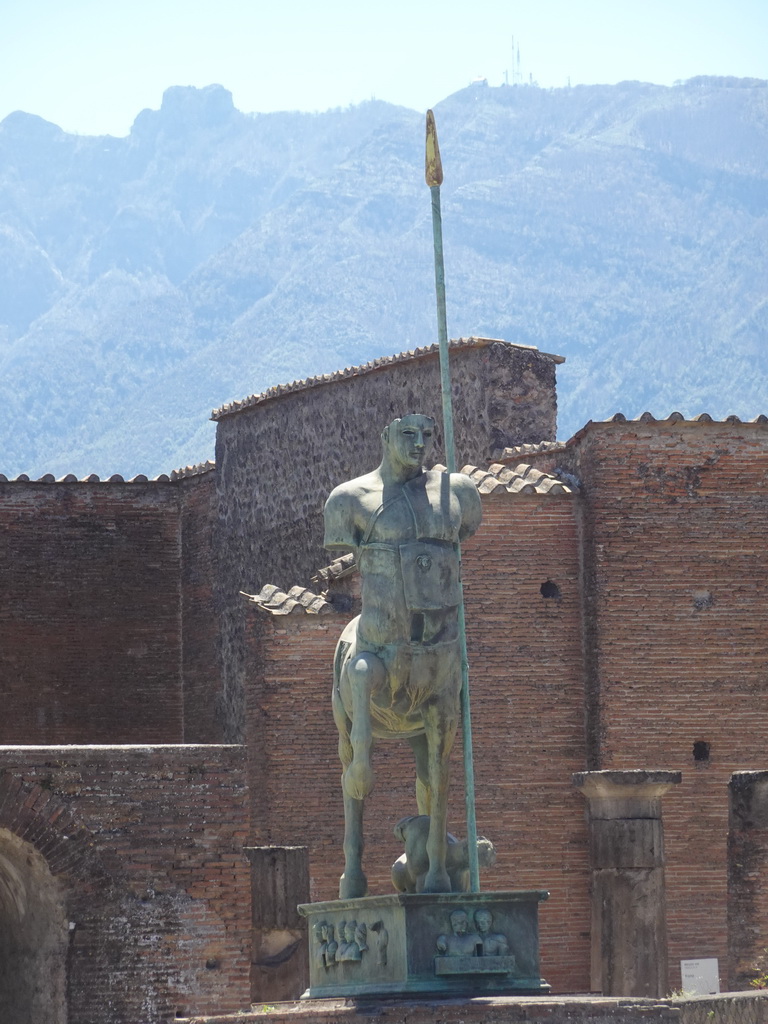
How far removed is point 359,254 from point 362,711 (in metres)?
117

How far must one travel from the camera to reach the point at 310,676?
18.7 metres

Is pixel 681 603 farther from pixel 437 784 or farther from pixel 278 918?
pixel 437 784

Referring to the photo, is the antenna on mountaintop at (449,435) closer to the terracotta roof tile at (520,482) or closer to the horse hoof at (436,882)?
the horse hoof at (436,882)

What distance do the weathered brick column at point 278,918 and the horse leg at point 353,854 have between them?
5709 millimetres

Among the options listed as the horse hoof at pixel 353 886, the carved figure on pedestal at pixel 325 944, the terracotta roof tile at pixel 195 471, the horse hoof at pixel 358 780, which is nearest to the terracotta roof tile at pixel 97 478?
the terracotta roof tile at pixel 195 471

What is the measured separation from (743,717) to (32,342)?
116m

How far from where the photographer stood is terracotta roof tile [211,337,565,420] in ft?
69.6

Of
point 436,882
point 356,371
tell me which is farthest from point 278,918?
point 356,371

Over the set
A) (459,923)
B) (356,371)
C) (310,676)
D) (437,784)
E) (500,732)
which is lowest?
(459,923)

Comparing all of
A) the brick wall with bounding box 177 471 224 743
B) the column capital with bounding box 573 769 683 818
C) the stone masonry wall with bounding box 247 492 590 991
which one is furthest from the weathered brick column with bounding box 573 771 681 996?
the brick wall with bounding box 177 471 224 743

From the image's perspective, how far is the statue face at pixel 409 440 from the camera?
1111cm

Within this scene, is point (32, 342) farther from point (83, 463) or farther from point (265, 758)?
point (265, 758)

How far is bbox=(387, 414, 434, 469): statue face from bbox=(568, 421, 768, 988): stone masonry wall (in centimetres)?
755

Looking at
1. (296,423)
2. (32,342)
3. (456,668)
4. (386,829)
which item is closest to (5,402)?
(32,342)
